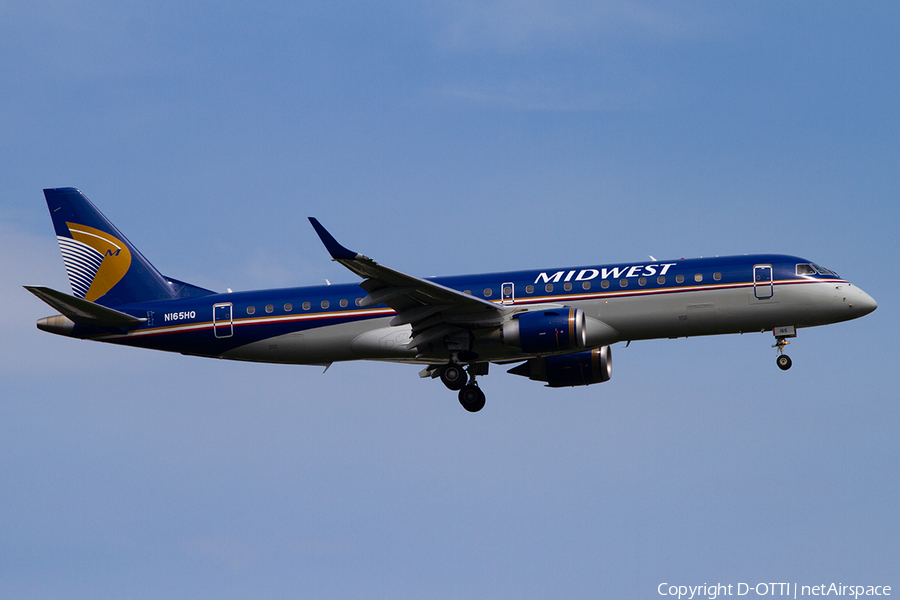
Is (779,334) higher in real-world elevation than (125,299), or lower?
lower

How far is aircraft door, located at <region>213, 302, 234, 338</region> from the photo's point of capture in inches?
1462

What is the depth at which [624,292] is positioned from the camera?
112ft

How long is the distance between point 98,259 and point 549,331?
61.2 ft

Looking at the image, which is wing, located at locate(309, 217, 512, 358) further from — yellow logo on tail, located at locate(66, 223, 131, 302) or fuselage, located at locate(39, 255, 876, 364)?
yellow logo on tail, located at locate(66, 223, 131, 302)

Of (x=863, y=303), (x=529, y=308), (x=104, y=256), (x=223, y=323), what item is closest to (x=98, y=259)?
(x=104, y=256)

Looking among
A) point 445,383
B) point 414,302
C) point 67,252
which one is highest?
point 67,252

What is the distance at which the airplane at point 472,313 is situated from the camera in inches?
1331

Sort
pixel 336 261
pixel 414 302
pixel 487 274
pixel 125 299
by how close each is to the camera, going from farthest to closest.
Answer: pixel 125 299, pixel 487 274, pixel 414 302, pixel 336 261

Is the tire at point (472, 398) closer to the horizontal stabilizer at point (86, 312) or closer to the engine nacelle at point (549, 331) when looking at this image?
the engine nacelle at point (549, 331)

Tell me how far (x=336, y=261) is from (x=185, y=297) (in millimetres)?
11422

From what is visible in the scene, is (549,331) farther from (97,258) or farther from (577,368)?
(97,258)

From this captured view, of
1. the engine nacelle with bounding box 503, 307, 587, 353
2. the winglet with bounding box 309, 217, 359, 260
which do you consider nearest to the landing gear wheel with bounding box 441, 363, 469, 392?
the engine nacelle with bounding box 503, 307, 587, 353

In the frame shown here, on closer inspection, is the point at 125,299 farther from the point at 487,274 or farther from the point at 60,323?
the point at 487,274

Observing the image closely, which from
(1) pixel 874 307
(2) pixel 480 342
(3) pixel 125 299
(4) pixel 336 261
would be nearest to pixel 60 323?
(3) pixel 125 299
